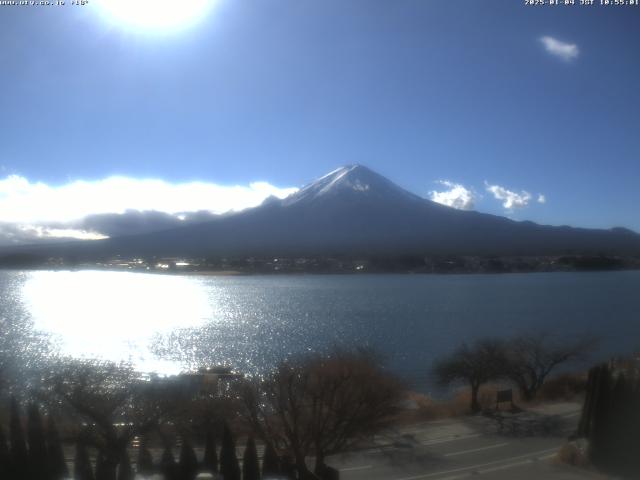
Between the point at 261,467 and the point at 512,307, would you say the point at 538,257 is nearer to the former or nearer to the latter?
the point at 512,307

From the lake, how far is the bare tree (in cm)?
647

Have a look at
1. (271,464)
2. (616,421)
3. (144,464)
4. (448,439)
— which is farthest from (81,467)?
(616,421)

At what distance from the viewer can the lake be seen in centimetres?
1798

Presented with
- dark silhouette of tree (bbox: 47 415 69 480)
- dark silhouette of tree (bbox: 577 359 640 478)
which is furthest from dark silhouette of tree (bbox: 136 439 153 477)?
dark silhouette of tree (bbox: 577 359 640 478)

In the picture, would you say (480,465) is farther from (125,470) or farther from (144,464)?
(125,470)

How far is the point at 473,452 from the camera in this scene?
7.89 meters

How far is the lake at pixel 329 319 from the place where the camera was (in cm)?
1798

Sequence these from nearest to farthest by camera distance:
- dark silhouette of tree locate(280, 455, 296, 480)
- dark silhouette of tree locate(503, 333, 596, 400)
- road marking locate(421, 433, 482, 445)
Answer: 1. dark silhouette of tree locate(280, 455, 296, 480)
2. road marking locate(421, 433, 482, 445)
3. dark silhouette of tree locate(503, 333, 596, 400)

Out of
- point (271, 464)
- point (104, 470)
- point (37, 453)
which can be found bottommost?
point (271, 464)

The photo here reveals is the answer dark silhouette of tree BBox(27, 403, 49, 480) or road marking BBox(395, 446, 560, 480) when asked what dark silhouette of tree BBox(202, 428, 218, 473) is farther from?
road marking BBox(395, 446, 560, 480)

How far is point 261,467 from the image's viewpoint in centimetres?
654

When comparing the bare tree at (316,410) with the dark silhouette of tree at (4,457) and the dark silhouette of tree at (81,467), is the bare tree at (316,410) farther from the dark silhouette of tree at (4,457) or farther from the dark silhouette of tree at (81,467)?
the dark silhouette of tree at (4,457)

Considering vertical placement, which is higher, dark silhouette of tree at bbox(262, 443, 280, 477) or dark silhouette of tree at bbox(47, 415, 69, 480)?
dark silhouette of tree at bbox(47, 415, 69, 480)

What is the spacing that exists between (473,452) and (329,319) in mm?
18737
